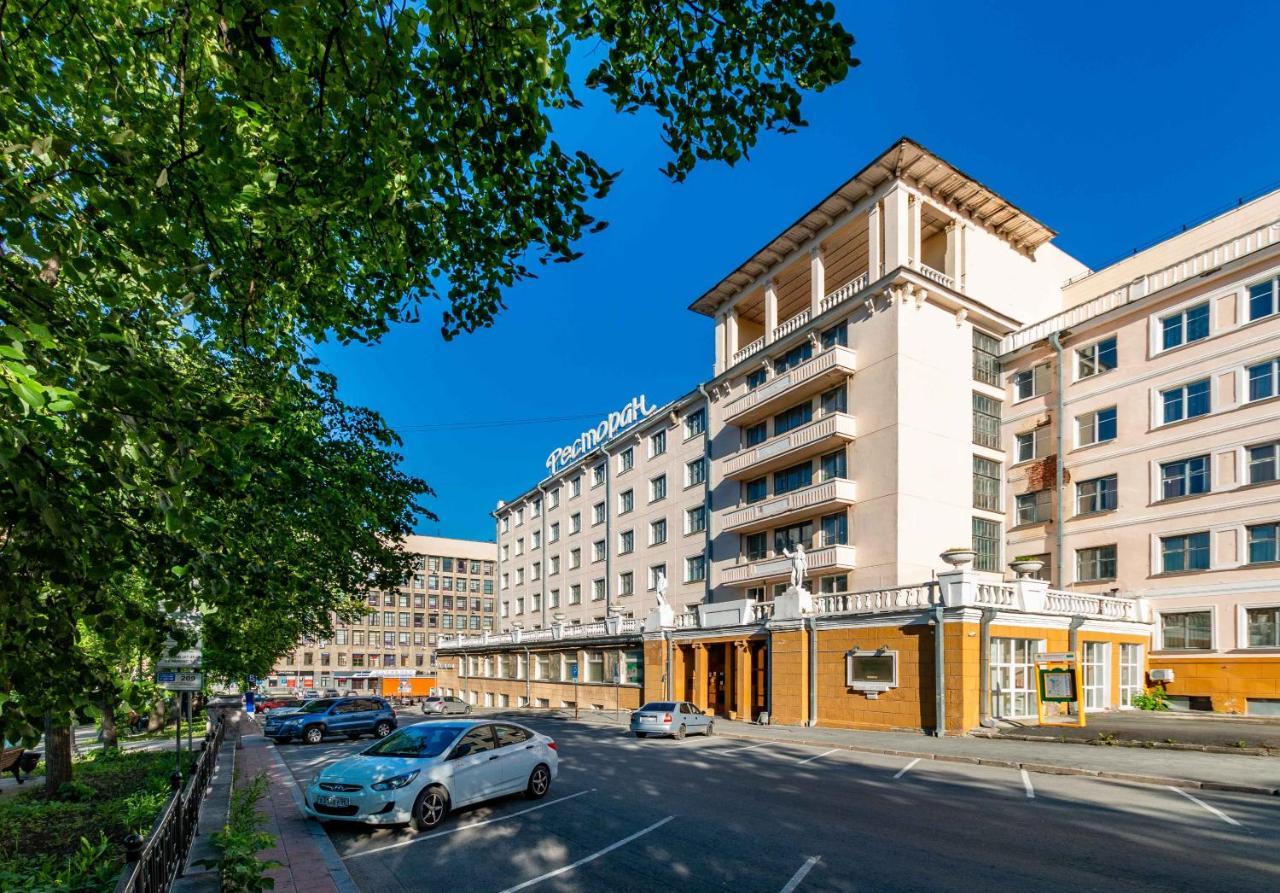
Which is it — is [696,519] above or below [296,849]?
above

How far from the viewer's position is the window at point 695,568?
41.6m

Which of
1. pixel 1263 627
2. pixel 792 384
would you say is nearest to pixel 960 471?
pixel 792 384

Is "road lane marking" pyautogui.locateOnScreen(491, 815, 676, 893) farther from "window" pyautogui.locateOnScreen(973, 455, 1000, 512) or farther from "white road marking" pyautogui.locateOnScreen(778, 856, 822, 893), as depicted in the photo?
"window" pyautogui.locateOnScreen(973, 455, 1000, 512)

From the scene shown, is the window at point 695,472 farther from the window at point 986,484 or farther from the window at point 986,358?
the window at point 986,358

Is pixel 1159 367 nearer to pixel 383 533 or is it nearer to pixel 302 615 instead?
pixel 383 533

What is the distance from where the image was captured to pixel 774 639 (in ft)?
96.7

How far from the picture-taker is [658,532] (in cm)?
4672

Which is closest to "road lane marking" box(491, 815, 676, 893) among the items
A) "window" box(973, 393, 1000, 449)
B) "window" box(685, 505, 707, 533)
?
"window" box(973, 393, 1000, 449)

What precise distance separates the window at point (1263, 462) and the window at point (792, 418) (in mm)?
16047

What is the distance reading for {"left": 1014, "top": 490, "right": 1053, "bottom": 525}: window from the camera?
109 feet

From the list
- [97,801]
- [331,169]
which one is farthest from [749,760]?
[331,169]

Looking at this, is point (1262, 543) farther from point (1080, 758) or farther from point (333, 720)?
point (333, 720)

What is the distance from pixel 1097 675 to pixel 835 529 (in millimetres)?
10931

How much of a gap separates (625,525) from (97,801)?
3712cm
